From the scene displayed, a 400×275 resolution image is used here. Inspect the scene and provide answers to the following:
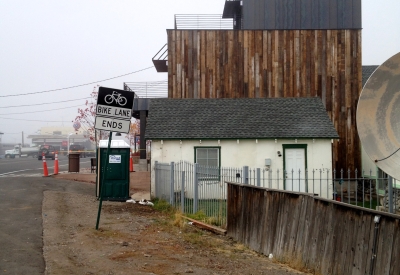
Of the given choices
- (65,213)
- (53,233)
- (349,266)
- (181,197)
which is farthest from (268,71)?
(349,266)

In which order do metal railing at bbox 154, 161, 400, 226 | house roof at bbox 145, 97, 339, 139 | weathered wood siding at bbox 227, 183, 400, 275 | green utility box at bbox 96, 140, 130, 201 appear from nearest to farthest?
weathered wood siding at bbox 227, 183, 400, 275, metal railing at bbox 154, 161, 400, 226, green utility box at bbox 96, 140, 130, 201, house roof at bbox 145, 97, 339, 139

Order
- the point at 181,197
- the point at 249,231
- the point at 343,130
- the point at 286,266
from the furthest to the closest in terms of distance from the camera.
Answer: the point at 343,130, the point at 181,197, the point at 249,231, the point at 286,266

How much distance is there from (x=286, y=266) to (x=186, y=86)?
17906 millimetres

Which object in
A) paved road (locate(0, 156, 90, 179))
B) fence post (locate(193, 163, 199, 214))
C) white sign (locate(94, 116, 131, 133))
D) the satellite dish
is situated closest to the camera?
the satellite dish

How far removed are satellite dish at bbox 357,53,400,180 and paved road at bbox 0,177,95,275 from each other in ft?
17.4

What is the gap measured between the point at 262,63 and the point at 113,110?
15.6 m

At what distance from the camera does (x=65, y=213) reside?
13969 mm

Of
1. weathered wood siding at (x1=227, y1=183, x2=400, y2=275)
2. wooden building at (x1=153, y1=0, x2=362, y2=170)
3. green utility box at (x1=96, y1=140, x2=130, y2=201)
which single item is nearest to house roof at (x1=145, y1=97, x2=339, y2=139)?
green utility box at (x1=96, y1=140, x2=130, y2=201)

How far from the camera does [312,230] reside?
8508 millimetres

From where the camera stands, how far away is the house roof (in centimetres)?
1975

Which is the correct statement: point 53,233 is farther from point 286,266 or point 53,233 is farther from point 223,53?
point 223,53

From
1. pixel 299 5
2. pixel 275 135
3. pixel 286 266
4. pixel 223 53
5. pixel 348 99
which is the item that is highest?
pixel 299 5

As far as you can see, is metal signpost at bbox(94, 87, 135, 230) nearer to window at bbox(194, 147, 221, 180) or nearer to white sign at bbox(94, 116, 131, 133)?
white sign at bbox(94, 116, 131, 133)

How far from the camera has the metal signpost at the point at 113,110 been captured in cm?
1167
